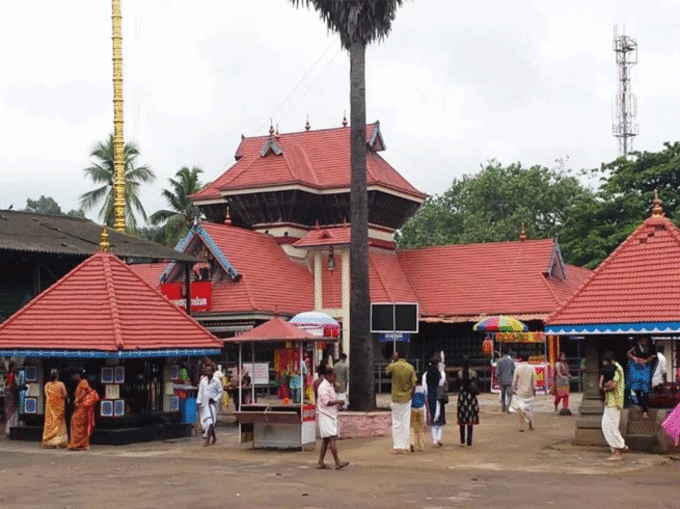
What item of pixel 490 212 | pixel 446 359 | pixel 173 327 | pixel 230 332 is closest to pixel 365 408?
pixel 173 327

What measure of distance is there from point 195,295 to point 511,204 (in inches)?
1176

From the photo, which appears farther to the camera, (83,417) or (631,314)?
(83,417)

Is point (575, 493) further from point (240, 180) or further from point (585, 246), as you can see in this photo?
point (585, 246)

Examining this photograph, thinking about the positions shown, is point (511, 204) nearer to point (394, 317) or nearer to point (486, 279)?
point (486, 279)

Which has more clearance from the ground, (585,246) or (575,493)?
(585,246)

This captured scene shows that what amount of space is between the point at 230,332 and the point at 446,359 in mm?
7476

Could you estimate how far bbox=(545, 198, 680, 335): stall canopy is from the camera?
2017 centimetres

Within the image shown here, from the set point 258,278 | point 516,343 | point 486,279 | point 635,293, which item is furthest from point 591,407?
point 486,279

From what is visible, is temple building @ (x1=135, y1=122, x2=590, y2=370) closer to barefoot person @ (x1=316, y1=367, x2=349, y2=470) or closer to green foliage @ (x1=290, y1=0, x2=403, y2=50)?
green foliage @ (x1=290, y1=0, x2=403, y2=50)

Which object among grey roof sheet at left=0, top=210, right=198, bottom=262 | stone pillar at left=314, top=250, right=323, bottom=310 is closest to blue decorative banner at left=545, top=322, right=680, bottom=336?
grey roof sheet at left=0, top=210, right=198, bottom=262

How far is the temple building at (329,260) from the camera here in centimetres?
3706

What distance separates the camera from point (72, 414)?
74.4 ft

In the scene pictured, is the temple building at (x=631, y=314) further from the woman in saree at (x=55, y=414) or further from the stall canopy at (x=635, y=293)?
the woman in saree at (x=55, y=414)

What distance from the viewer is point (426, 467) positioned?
59.9ft
